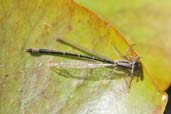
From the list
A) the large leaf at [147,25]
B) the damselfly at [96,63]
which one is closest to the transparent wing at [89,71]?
the damselfly at [96,63]

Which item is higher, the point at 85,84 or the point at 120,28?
the point at 120,28

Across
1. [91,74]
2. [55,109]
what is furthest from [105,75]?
[55,109]

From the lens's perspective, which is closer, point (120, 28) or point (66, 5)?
point (66, 5)

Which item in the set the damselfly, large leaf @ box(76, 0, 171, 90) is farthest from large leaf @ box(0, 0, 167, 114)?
large leaf @ box(76, 0, 171, 90)

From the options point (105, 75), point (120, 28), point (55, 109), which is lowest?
point (55, 109)

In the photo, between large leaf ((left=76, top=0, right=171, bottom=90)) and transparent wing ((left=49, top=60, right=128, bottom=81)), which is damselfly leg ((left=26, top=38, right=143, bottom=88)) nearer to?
transparent wing ((left=49, top=60, right=128, bottom=81))

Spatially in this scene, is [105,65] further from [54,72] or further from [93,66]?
[54,72]

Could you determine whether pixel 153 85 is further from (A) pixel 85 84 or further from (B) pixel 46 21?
(B) pixel 46 21


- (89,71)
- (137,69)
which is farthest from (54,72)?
(137,69)
